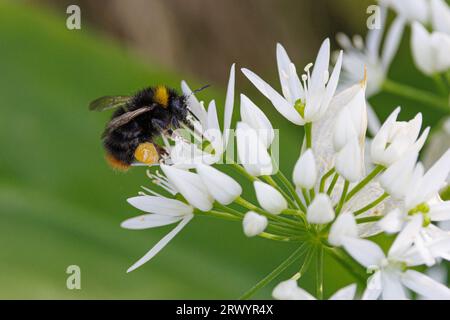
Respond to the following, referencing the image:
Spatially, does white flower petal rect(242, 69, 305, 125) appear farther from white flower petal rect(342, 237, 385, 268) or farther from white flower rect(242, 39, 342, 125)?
white flower petal rect(342, 237, 385, 268)

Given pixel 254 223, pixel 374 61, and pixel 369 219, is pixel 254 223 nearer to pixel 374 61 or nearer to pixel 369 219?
pixel 369 219

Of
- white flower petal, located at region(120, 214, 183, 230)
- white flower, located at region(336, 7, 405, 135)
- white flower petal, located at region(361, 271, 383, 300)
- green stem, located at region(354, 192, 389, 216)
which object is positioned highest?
white flower, located at region(336, 7, 405, 135)

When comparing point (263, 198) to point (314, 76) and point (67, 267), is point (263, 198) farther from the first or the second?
point (67, 267)

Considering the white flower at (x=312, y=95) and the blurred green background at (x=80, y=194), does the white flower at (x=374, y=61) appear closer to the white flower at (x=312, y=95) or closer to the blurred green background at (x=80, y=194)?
the blurred green background at (x=80, y=194)

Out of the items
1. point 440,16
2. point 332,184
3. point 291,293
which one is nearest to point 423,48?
point 440,16

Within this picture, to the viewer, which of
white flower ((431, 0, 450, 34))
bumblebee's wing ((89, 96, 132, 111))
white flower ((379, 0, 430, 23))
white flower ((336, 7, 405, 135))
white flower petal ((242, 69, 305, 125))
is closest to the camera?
white flower petal ((242, 69, 305, 125))

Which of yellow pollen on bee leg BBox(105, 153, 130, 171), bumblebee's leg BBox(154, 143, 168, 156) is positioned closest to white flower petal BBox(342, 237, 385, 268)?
bumblebee's leg BBox(154, 143, 168, 156)
